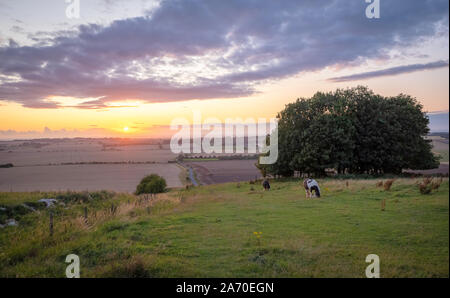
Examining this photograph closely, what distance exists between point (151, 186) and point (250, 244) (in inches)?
1443

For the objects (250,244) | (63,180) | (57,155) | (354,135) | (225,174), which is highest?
(354,135)

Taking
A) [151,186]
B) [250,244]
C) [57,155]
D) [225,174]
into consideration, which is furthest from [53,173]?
[250,244]

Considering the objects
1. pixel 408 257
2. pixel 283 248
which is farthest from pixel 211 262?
pixel 408 257

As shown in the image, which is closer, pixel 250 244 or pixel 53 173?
pixel 250 244

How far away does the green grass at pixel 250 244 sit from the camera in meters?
6.68

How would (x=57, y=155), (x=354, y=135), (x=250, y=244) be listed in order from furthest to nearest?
(x=57, y=155) < (x=354, y=135) < (x=250, y=244)

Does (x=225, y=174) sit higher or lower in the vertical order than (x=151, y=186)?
lower

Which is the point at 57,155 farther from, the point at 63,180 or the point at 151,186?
the point at 151,186

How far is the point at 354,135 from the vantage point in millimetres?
34969

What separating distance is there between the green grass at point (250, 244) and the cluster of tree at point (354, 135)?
1963cm

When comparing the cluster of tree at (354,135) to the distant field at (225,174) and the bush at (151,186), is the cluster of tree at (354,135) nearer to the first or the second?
the bush at (151,186)
